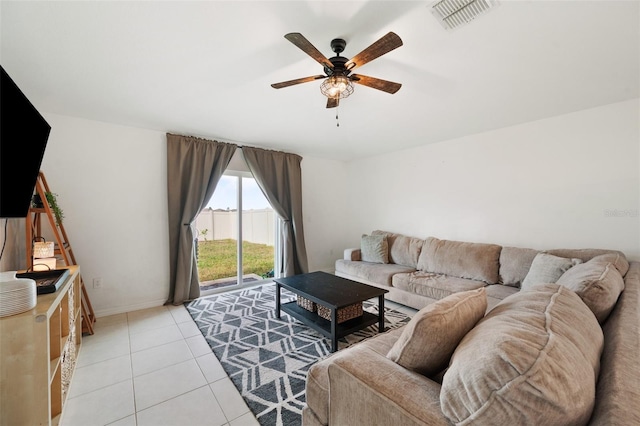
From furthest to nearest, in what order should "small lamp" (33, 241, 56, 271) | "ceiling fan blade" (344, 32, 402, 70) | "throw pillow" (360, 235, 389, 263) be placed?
"throw pillow" (360, 235, 389, 263)
"small lamp" (33, 241, 56, 271)
"ceiling fan blade" (344, 32, 402, 70)

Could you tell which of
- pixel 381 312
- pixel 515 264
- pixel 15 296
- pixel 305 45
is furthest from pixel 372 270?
pixel 15 296

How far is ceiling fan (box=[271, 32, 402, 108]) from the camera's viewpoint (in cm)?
142

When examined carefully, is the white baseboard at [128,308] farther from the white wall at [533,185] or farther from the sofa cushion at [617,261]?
the sofa cushion at [617,261]

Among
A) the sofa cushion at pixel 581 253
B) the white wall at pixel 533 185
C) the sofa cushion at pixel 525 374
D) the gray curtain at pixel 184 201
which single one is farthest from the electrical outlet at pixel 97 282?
the sofa cushion at pixel 581 253

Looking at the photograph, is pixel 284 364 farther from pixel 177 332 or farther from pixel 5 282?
pixel 5 282

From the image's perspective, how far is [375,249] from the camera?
4.05 metres

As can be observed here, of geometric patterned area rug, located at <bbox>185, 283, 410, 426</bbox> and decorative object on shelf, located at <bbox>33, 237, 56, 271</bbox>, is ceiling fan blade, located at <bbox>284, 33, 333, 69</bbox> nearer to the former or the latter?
geometric patterned area rug, located at <bbox>185, 283, 410, 426</bbox>

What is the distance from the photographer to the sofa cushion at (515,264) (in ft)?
9.07

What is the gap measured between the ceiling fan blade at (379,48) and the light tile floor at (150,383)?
228cm

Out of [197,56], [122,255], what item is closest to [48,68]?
[197,56]

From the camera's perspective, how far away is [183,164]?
11.3 feet

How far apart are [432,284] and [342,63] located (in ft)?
8.21

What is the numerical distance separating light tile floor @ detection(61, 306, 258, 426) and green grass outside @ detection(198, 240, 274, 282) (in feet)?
4.04

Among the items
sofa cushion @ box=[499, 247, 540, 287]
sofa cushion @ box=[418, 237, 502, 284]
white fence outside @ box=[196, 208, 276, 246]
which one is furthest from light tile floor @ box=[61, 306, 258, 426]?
sofa cushion @ box=[499, 247, 540, 287]
